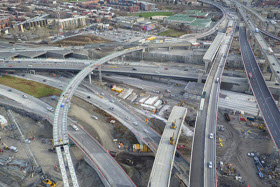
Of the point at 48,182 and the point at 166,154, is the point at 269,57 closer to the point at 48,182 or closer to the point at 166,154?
the point at 166,154

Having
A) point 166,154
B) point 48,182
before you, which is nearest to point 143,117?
point 166,154

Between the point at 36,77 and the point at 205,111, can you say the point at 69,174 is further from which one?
the point at 36,77

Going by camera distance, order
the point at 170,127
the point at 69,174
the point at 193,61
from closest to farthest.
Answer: the point at 69,174
the point at 170,127
the point at 193,61

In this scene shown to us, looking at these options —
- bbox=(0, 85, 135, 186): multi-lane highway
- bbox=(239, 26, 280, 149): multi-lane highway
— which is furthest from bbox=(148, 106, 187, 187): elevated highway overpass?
bbox=(239, 26, 280, 149): multi-lane highway

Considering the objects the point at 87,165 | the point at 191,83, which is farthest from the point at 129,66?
the point at 87,165

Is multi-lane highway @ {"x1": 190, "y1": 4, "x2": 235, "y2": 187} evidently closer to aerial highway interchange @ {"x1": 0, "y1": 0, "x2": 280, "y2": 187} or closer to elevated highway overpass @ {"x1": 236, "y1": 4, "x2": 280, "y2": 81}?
aerial highway interchange @ {"x1": 0, "y1": 0, "x2": 280, "y2": 187}
